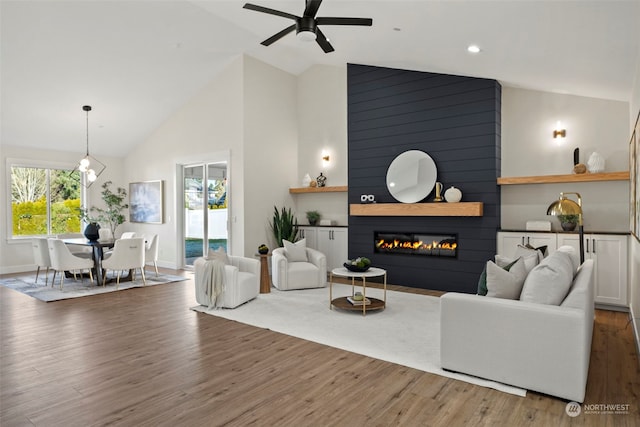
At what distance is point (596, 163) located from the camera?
4973 millimetres

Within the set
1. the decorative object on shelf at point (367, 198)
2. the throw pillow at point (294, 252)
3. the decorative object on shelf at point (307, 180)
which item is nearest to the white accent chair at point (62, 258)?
the throw pillow at point (294, 252)

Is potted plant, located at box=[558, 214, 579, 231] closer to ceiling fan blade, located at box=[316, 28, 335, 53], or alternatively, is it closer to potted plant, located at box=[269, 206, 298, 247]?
ceiling fan blade, located at box=[316, 28, 335, 53]

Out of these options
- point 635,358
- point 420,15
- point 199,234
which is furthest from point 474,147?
point 199,234

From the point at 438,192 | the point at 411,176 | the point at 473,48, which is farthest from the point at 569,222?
the point at 473,48

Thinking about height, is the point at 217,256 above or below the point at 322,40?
below

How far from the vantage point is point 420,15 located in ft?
13.2

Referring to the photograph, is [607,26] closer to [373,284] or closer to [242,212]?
[373,284]

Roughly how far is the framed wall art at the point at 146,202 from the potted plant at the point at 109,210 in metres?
0.24

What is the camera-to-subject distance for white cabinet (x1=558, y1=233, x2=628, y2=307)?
471 centimetres

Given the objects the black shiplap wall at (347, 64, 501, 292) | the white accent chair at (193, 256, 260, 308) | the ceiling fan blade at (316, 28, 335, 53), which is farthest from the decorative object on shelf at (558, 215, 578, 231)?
the white accent chair at (193, 256, 260, 308)

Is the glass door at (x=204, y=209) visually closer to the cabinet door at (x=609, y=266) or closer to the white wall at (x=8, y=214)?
the white wall at (x=8, y=214)

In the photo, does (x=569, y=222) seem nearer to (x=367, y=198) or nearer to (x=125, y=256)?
(x=367, y=198)

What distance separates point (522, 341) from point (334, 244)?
4780 mm

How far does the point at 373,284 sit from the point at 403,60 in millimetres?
3530
